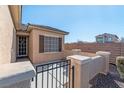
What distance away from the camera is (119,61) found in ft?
24.2

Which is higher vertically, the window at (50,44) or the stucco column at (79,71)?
the window at (50,44)

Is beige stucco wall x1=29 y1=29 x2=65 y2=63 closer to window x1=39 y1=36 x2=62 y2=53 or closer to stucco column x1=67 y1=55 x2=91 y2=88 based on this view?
window x1=39 y1=36 x2=62 y2=53

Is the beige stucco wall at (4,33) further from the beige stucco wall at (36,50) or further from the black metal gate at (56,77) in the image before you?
the beige stucco wall at (36,50)

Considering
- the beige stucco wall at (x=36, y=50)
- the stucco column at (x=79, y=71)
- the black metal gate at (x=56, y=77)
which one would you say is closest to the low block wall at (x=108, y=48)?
the beige stucco wall at (x=36, y=50)

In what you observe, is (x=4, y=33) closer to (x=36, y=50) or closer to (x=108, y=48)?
(x=36, y=50)

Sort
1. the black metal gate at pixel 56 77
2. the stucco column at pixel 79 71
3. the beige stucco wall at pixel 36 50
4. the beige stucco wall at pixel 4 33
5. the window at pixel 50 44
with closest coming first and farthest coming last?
1. the black metal gate at pixel 56 77
2. the stucco column at pixel 79 71
3. the beige stucco wall at pixel 4 33
4. the beige stucco wall at pixel 36 50
5. the window at pixel 50 44

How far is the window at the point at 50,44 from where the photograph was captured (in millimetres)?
12000

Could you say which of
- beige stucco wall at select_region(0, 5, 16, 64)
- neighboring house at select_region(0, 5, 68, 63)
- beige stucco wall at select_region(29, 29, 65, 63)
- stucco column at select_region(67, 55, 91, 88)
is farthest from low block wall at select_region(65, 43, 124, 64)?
beige stucco wall at select_region(0, 5, 16, 64)

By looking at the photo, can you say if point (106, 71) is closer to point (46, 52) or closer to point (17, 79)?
point (46, 52)

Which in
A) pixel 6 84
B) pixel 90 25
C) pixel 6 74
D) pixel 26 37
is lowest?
pixel 6 84

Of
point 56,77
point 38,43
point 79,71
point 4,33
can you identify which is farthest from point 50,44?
point 79,71

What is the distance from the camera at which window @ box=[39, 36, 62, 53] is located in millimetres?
12000
